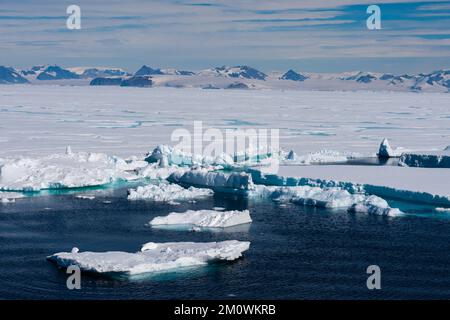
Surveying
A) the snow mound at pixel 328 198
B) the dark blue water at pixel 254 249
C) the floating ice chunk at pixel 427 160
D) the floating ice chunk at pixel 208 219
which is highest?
the floating ice chunk at pixel 427 160

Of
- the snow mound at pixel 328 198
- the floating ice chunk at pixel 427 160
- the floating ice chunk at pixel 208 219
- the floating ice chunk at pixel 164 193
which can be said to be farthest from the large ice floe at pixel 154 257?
the floating ice chunk at pixel 427 160

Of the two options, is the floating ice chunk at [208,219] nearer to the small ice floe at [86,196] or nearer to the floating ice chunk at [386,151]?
A: the small ice floe at [86,196]

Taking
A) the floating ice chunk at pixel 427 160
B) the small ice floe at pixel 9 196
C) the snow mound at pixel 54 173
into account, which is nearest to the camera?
the small ice floe at pixel 9 196

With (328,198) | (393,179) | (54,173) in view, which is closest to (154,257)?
(328,198)

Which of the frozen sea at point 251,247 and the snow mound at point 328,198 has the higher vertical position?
the snow mound at point 328,198

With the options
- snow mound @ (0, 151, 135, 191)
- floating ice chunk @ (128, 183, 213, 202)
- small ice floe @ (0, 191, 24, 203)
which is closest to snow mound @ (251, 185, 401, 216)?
floating ice chunk @ (128, 183, 213, 202)

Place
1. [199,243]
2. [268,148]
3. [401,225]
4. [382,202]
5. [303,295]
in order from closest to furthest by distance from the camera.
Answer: [303,295]
[199,243]
[401,225]
[382,202]
[268,148]

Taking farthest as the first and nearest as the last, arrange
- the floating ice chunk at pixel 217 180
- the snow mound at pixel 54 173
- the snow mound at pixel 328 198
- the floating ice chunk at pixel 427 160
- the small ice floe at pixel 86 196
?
the floating ice chunk at pixel 427 160 → the floating ice chunk at pixel 217 180 → the snow mound at pixel 54 173 → the small ice floe at pixel 86 196 → the snow mound at pixel 328 198
